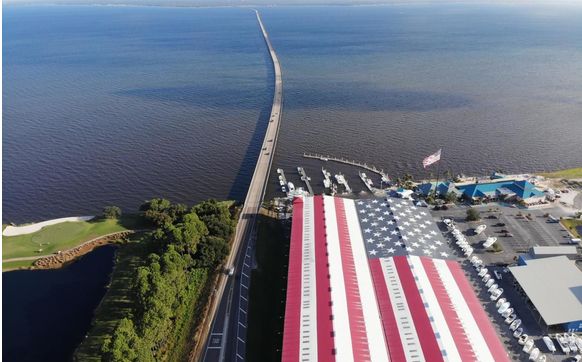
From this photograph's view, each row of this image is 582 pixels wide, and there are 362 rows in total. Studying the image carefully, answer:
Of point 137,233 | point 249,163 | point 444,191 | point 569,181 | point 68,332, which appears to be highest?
point 249,163

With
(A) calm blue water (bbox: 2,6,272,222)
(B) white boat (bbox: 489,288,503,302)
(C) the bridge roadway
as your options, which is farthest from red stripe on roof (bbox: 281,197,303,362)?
(A) calm blue water (bbox: 2,6,272,222)

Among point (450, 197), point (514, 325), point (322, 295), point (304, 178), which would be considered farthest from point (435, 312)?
point (304, 178)

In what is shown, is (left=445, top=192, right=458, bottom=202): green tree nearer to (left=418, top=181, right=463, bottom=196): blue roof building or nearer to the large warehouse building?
(left=418, top=181, right=463, bottom=196): blue roof building

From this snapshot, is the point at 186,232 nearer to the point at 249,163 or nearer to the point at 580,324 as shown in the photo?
the point at 249,163

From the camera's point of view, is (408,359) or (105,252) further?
(105,252)

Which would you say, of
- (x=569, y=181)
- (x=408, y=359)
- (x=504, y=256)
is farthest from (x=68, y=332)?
(x=569, y=181)

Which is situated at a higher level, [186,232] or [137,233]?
[137,233]

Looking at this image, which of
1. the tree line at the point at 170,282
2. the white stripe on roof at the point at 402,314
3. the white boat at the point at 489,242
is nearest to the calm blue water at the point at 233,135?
the tree line at the point at 170,282

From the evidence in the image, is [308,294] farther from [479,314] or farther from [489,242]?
[489,242]
